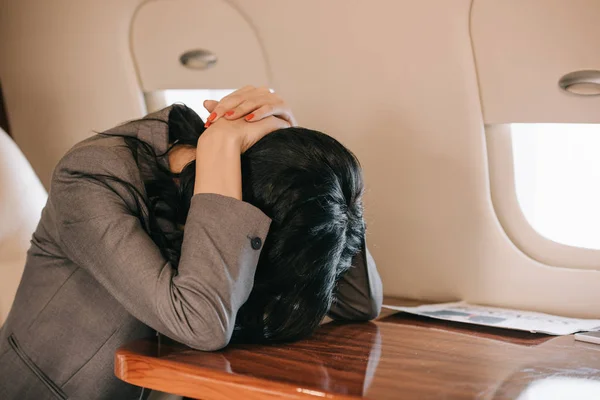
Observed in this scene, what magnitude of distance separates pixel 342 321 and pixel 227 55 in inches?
32.7

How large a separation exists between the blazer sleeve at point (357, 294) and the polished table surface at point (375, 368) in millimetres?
94

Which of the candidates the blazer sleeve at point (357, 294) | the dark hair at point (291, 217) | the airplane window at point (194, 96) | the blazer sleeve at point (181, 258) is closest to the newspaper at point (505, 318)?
the blazer sleeve at point (357, 294)

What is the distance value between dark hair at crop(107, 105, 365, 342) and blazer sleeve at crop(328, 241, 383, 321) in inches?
7.0

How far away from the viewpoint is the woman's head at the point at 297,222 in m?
1.10

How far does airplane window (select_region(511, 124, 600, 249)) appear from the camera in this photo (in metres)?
1.60

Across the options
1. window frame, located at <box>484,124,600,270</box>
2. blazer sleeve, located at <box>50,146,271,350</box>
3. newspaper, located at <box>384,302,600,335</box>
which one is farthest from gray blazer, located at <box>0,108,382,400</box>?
window frame, located at <box>484,124,600,270</box>

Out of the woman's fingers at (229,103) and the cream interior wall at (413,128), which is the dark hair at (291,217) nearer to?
the woman's fingers at (229,103)

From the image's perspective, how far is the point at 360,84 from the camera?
1.72 metres

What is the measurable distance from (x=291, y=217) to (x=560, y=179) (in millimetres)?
802

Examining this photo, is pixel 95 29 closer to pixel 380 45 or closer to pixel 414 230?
pixel 380 45

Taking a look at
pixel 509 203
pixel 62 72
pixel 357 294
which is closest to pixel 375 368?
pixel 357 294

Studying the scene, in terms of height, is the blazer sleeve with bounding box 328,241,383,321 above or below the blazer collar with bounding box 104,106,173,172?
below

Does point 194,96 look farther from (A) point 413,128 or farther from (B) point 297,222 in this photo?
(B) point 297,222

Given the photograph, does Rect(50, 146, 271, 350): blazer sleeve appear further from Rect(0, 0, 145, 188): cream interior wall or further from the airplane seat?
Rect(0, 0, 145, 188): cream interior wall
